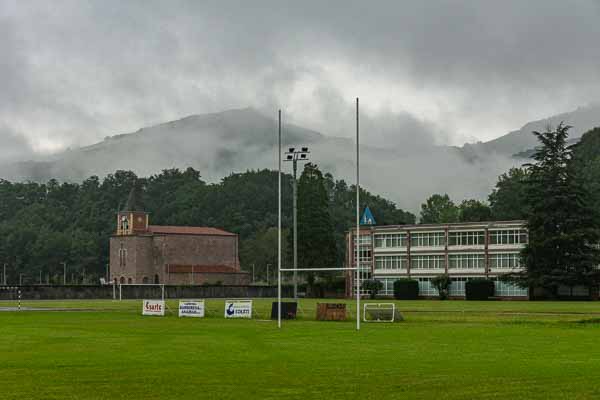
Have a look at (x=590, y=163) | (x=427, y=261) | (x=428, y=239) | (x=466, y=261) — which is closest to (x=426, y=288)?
(x=427, y=261)

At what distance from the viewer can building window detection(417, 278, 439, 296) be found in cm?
11813

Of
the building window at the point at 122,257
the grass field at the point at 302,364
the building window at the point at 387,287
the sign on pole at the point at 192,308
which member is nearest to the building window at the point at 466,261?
the building window at the point at 387,287

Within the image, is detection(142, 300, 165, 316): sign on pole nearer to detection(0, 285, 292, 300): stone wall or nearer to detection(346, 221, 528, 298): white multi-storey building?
detection(0, 285, 292, 300): stone wall

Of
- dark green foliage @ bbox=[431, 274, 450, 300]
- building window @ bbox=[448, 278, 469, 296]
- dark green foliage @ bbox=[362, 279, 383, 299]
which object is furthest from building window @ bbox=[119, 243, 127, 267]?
building window @ bbox=[448, 278, 469, 296]

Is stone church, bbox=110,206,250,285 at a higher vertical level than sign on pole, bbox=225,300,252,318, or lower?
higher

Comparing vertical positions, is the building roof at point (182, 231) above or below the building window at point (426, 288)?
above

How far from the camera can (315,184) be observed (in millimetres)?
131625

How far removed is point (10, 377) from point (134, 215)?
479ft

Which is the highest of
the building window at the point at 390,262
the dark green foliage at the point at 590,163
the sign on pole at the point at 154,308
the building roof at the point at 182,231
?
→ the dark green foliage at the point at 590,163

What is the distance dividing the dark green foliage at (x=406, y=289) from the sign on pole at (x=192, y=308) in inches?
2472

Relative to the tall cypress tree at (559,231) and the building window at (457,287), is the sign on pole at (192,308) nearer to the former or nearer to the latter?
the tall cypress tree at (559,231)

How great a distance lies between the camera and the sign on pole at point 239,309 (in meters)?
54.0

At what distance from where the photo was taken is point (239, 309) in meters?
54.6

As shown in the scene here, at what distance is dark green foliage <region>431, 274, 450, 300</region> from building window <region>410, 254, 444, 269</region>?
3.67 metres
